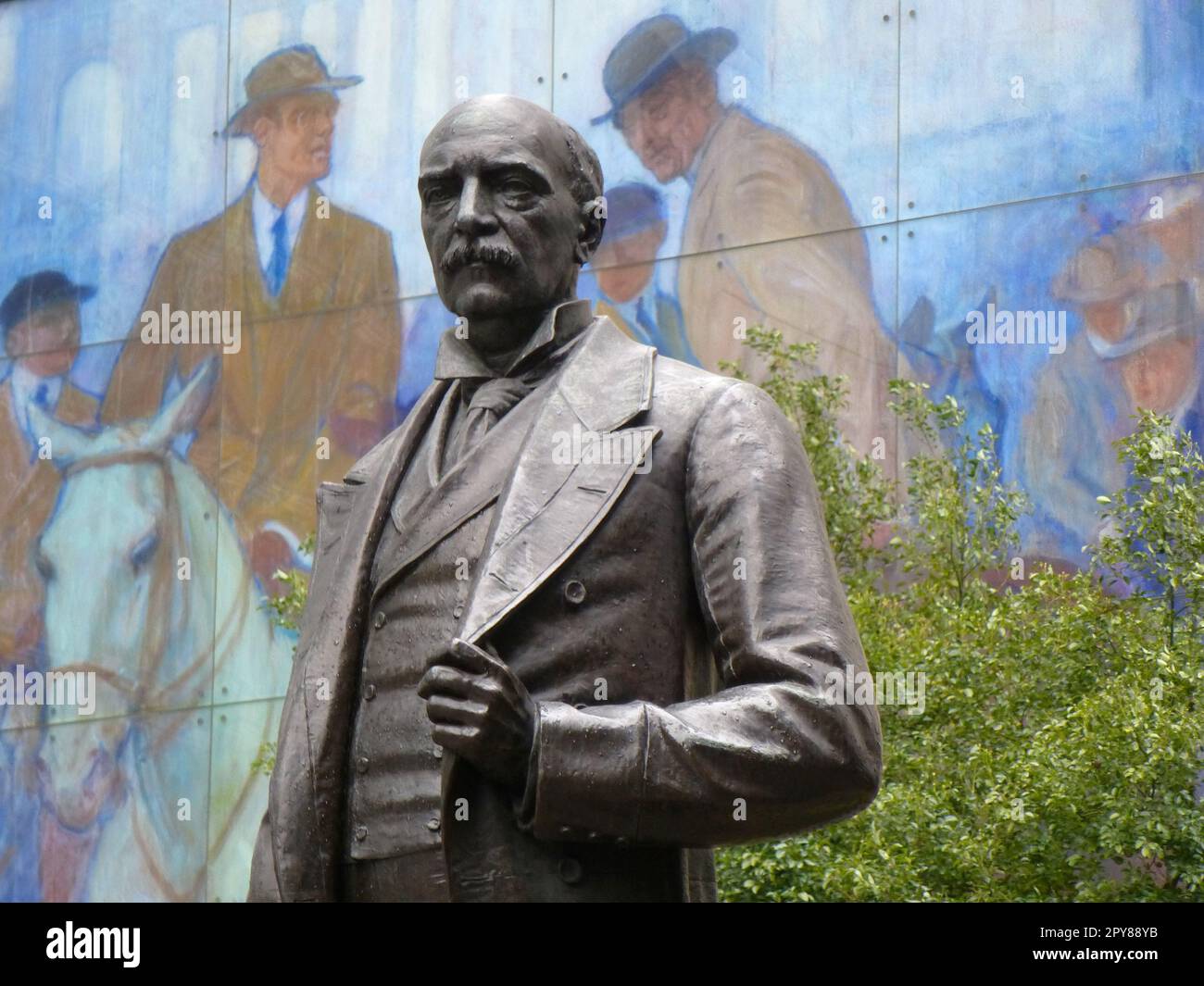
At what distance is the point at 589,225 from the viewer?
5824 mm

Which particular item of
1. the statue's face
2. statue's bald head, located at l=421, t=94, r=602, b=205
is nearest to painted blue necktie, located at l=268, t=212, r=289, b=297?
statue's bald head, located at l=421, t=94, r=602, b=205

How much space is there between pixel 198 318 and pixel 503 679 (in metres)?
25.9

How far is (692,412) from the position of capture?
18.2 feet

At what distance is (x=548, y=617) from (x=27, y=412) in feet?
82.8

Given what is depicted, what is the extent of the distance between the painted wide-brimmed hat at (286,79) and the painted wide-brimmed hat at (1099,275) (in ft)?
28.0

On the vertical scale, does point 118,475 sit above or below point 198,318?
below

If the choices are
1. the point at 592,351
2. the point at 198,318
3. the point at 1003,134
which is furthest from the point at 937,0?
the point at 592,351

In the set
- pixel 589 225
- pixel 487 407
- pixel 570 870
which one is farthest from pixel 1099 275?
pixel 570 870

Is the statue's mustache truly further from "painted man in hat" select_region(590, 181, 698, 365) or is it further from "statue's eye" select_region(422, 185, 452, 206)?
"painted man in hat" select_region(590, 181, 698, 365)

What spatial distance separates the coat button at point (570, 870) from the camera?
16.9 ft

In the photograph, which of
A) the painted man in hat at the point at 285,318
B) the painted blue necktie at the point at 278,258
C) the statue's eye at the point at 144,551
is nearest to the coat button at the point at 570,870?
the painted man in hat at the point at 285,318

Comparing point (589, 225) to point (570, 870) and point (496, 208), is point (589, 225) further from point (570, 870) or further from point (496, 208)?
point (570, 870)

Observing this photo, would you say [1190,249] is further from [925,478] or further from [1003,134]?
[925,478]

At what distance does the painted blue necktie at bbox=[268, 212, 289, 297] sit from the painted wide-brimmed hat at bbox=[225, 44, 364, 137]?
1241mm
